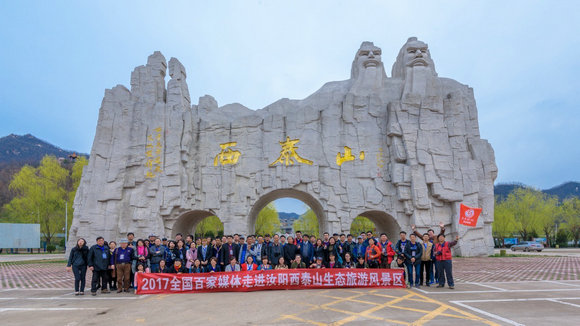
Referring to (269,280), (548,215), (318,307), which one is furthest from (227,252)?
(548,215)

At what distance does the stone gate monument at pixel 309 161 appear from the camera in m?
18.3

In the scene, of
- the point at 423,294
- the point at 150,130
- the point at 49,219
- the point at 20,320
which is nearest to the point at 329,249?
the point at 423,294

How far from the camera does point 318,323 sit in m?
5.20

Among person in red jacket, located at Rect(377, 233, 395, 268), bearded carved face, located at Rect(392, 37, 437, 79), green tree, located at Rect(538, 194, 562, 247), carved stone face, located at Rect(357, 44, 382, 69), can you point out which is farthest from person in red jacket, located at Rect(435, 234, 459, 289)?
green tree, located at Rect(538, 194, 562, 247)

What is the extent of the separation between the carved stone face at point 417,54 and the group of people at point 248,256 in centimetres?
1309

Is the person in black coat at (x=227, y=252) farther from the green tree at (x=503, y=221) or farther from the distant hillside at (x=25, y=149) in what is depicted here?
the distant hillside at (x=25, y=149)

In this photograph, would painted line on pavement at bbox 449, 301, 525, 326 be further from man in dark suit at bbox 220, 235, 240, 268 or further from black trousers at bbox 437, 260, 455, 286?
man in dark suit at bbox 220, 235, 240, 268

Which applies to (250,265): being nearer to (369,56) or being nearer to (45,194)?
(369,56)

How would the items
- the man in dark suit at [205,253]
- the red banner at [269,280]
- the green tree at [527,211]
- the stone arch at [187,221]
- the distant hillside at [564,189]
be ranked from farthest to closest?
the distant hillside at [564,189] < the green tree at [527,211] < the stone arch at [187,221] < the man in dark suit at [205,253] < the red banner at [269,280]

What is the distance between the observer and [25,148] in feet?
335

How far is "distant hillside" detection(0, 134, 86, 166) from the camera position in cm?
9669

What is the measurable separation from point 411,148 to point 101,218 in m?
16.9

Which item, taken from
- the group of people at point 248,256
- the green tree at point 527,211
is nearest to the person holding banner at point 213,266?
the group of people at point 248,256

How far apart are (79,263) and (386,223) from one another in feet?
54.3
